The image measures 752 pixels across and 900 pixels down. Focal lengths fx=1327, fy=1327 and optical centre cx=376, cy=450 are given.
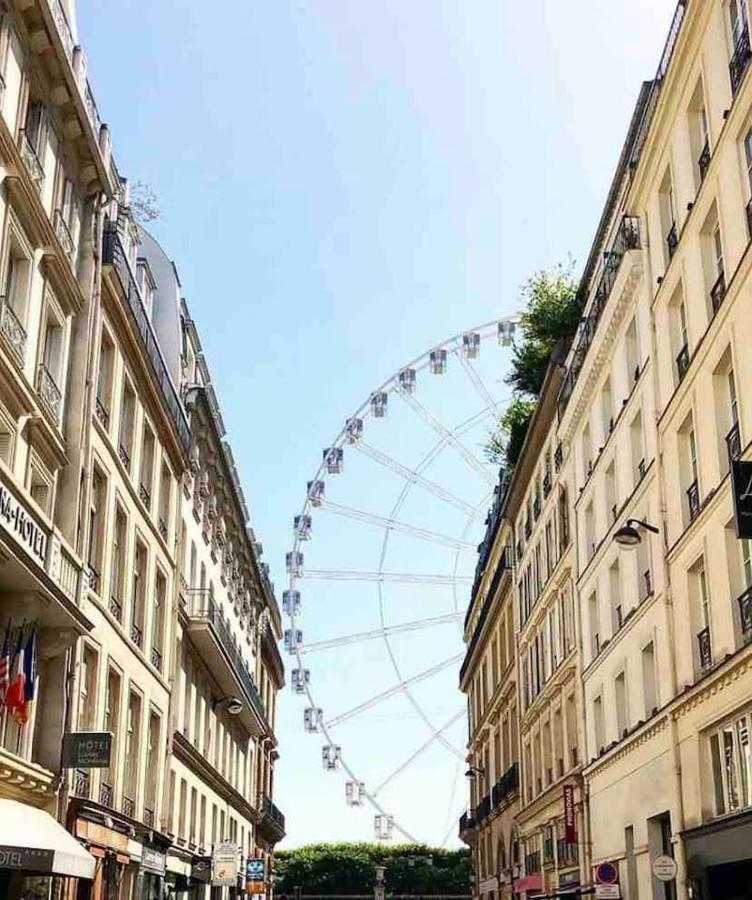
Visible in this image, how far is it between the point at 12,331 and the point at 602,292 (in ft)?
50.4

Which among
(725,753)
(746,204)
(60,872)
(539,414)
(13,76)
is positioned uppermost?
(539,414)

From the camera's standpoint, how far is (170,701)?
3222 centimetres

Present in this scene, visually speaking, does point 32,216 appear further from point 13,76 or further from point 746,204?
point 746,204

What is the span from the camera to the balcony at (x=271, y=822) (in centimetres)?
5848

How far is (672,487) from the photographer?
77.1 ft

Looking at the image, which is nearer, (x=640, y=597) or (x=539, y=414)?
(x=640, y=597)

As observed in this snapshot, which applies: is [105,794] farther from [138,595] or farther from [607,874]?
[607,874]

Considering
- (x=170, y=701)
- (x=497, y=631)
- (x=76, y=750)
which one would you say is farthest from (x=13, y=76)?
(x=497, y=631)

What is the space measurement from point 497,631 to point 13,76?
38682mm

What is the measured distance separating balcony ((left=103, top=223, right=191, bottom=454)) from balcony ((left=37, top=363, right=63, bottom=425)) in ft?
12.3

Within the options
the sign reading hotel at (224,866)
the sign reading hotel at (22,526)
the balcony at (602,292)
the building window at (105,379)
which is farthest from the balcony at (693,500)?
the sign reading hotel at (224,866)

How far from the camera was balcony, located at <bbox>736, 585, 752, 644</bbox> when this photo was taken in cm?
1891

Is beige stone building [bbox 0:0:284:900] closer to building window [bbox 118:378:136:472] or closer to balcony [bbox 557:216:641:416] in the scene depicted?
building window [bbox 118:378:136:472]

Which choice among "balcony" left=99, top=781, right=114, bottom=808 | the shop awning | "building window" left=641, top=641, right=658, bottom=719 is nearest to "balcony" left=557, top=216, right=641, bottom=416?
"building window" left=641, top=641, right=658, bottom=719
